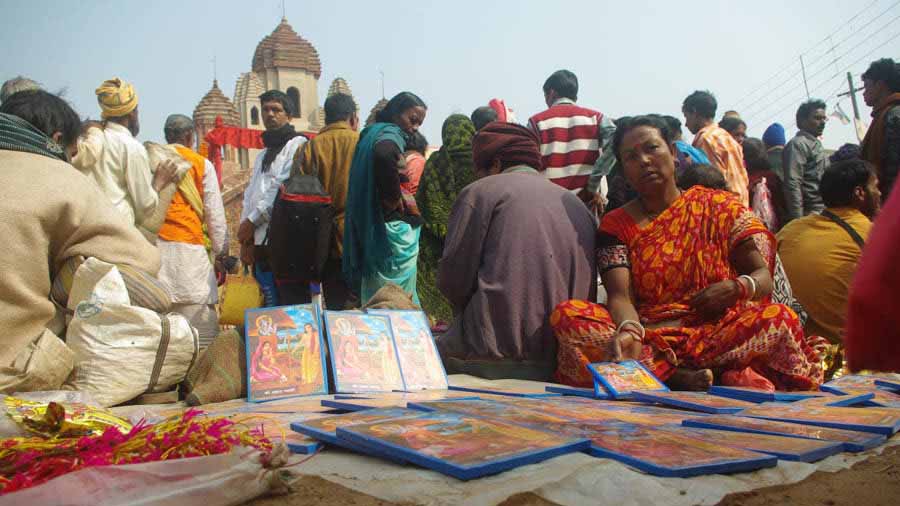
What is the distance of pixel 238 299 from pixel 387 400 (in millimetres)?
2438

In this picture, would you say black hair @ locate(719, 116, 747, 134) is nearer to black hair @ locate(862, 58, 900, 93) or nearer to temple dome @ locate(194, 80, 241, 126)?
black hair @ locate(862, 58, 900, 93)

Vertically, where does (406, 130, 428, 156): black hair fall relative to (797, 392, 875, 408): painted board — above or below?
above

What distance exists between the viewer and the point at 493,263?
388cm

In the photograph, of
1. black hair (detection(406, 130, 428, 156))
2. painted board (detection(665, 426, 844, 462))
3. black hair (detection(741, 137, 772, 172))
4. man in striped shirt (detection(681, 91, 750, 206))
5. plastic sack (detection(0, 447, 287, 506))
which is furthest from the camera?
black hair (detection(741, 137, 772, 172))

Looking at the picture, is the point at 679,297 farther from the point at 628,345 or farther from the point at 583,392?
the point at 583,392

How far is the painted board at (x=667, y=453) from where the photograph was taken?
1.68m

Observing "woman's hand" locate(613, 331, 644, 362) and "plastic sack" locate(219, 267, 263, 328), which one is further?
"plastic sack" locate(219, 267, 263, 328)

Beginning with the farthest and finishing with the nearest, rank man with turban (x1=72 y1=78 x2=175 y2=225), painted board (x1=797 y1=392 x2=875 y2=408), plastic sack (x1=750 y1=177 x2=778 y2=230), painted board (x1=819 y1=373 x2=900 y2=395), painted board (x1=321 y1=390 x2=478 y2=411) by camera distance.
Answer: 1. plastic sack (x1=750 y1=177 x2=778 y2=230)
2. man with turban (x1=72 y1=78 x2=175 y2=225)
3. painted board (x1=819 y1=373 x2=900 y2=395)
4. painted board (x1=797 y1=392 x2=875 y2=408)
5. painted board (x1=321 y1=390 x2=478 y2=411)

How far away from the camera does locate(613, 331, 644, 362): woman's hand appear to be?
3.45 meters

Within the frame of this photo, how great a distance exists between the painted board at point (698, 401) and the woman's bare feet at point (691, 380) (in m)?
0.32

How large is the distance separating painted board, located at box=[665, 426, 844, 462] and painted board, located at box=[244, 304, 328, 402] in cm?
167

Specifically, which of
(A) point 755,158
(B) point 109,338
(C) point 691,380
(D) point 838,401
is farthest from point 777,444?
(A) point 755,158

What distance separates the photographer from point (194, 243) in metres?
5.19

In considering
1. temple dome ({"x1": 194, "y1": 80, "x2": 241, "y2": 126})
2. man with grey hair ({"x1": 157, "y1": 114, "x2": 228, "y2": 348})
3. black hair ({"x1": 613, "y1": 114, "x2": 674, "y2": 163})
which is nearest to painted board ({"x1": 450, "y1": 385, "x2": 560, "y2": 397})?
black hair ({"x1": 613, "y1": 114, "x2": 674, "y2": 163})
